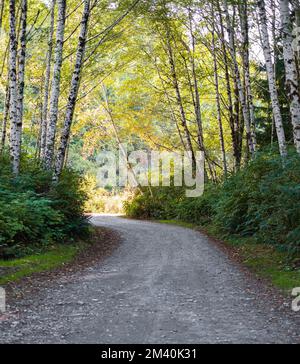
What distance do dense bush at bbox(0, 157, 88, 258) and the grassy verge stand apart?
513cm

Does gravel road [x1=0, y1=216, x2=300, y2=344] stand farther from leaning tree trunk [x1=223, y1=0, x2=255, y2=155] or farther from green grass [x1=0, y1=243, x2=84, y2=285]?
leaning tree trunk [x1=223, y1=0, x2=255, y2=155]

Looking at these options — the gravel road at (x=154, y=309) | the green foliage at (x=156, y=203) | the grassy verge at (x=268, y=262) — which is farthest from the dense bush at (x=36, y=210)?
the green foliage at (x=156, y=203)

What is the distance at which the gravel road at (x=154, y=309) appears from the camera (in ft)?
17.9

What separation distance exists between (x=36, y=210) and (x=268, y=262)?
6091mm

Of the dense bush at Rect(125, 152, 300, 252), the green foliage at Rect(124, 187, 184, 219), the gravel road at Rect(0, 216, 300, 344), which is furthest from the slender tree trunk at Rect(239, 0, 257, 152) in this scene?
the green foliage at Rect(124, 187, 184, 219)

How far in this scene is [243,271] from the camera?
989 centimetres

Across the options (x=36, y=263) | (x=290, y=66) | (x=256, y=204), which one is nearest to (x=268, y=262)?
(x=256, y=204)

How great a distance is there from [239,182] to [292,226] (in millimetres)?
5566

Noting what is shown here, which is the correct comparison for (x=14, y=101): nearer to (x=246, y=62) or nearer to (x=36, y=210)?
(x=36, y=210)

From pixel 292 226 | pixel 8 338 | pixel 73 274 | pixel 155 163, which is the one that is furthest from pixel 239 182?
pixel 155 163

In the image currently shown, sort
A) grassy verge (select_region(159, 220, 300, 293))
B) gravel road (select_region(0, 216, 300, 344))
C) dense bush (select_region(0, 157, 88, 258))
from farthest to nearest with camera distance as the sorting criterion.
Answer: dense bush (select_region(0, 157, 88, 258)), grassy verge (select_region(159, 220, 300, 293)), gravel road (select_region(0, 216, 300, 344))

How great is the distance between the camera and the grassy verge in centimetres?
829

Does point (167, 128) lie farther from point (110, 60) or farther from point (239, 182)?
point (239, 182)

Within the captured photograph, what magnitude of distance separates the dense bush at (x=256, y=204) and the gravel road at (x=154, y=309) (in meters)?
1.56
